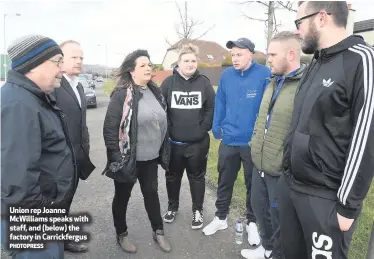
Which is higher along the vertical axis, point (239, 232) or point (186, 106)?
point (186, 106)

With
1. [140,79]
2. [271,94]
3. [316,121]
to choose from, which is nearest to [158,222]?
[140,79]

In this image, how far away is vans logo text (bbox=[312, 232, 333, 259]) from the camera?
1.86m

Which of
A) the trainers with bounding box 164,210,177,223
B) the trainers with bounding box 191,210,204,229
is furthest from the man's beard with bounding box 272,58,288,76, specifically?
the trainers with bounding box 164,210,177,223

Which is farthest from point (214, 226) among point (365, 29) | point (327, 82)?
point (365, 29)

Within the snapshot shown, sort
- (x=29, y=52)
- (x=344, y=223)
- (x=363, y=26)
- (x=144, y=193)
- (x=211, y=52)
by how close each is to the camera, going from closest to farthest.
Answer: (x=344, y=223)
(x=29, y=52)
(x=144, y=193)
(x=363, y=26)
(x=211, y=52)

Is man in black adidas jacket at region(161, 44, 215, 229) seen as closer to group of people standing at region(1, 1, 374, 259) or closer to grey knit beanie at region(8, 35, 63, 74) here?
group of people standing at region(1, 1, 374, 259)

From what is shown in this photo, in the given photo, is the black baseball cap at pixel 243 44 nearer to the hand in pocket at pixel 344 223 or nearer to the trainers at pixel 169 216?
the hand in pocket at pixel 344 223

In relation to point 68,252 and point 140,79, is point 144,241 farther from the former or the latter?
point 140,79

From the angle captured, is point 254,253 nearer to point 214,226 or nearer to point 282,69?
point 214,226

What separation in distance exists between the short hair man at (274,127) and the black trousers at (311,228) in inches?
20.0

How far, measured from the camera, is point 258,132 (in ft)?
9.45

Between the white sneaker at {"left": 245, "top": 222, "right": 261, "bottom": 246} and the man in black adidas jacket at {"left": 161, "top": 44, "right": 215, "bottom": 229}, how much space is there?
62cm

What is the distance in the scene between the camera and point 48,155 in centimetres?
199

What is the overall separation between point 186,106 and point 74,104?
1.31m
